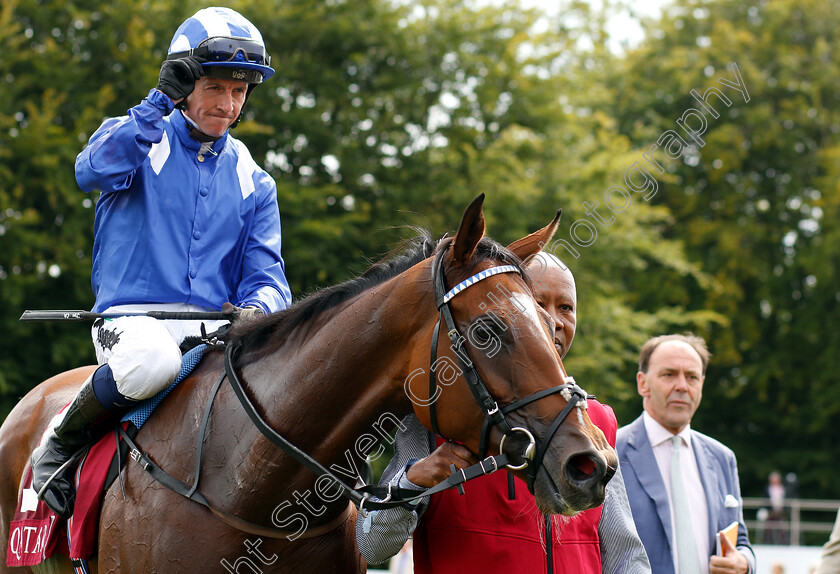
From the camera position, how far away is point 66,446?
12.2ft

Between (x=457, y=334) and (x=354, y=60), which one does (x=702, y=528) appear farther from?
(x=354, y=60)

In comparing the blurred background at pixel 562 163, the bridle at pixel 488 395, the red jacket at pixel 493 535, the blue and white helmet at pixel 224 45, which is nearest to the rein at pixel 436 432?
the bridle at pixel 488 395

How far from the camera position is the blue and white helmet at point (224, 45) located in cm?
371

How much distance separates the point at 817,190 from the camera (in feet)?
80.8

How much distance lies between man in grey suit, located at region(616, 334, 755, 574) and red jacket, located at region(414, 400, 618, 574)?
1446 millimetres

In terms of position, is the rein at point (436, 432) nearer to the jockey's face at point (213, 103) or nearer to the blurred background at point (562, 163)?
the jockey's face at point (213, 103)

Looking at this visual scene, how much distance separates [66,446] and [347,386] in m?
1.36

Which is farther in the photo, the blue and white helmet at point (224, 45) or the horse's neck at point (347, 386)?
the blue and white helmet at point (224, 45)

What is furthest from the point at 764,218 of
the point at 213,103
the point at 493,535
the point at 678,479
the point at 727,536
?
the point at 493,535

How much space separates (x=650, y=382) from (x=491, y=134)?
43.5 ft

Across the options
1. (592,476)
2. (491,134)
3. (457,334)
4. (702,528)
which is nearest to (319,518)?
(457,334)

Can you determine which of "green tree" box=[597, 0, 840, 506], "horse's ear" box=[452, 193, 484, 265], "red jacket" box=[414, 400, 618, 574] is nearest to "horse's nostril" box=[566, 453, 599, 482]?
"red jacket" box=[414, 400, 618, 574]

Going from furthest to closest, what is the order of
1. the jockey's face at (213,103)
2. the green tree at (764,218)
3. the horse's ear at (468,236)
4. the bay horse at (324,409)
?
the green tree at (764,218)
the jockey's face at (213,103)
the horse's ear at (468,236)
the bay horse at (324,409)

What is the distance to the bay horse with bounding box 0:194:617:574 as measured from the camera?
287cm
